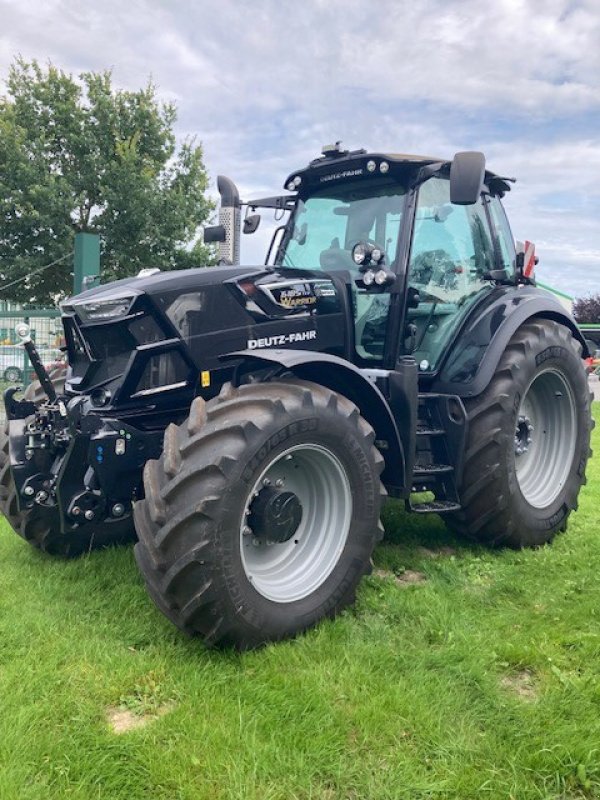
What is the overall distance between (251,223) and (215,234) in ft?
1.23

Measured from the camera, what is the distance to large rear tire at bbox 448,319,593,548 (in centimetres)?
442

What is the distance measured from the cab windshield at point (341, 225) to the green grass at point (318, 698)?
2.16m

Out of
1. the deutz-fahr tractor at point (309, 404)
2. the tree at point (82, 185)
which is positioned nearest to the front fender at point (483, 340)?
the deutz-fahr tractor at point (309, 404)

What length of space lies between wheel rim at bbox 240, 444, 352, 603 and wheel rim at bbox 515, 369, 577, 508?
6.35 ft

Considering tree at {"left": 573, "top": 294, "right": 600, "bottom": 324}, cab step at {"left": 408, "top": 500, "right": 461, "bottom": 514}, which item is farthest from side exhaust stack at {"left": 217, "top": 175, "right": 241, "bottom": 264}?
tree at {"left": 573, "top": 294, "right": 600, "bottom": 324}

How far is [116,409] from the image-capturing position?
12.2ft

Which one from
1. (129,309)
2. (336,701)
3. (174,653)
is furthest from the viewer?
(129,309)

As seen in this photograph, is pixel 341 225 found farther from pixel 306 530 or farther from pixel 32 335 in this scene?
pixel 32 335

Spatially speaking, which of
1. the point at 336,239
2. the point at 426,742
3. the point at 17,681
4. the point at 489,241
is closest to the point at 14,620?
the point at 17,681

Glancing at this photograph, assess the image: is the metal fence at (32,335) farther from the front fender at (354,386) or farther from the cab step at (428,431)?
the cab step at (428,431)

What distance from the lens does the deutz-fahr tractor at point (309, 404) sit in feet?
10.2

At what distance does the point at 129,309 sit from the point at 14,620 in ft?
5.41

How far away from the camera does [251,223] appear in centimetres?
539

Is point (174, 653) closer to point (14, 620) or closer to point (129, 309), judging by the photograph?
point (14, 620)
